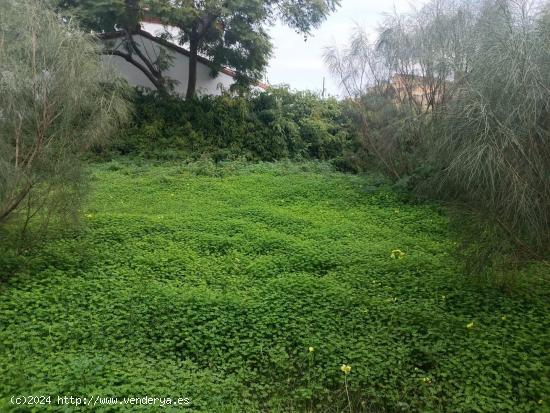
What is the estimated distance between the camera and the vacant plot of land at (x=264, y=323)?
3801 millimetres

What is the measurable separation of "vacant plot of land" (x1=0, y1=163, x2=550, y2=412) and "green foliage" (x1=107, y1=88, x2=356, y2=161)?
6.81 metres

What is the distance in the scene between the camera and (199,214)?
8445mm

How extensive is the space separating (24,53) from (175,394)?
4.09 meters

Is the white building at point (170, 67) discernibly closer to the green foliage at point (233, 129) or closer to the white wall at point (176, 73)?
the white wall at point (176, 73)

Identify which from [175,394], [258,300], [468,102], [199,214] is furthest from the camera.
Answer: [199,214]

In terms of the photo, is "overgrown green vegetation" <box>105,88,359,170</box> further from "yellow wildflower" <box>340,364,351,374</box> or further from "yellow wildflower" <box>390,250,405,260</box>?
"yellow wildflower" <box>340,364,351,374</box>

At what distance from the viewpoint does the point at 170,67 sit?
16656 mm

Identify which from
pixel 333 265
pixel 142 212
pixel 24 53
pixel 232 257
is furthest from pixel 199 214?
pixel 24 53

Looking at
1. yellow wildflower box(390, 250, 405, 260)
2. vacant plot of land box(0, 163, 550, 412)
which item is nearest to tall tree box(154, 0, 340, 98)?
vacant plot of land box(0, 163, 550, 412)

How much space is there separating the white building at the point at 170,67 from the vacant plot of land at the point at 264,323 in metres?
9.53

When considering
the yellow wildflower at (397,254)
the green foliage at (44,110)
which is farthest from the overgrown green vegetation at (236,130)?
the green foliage at (44,110)

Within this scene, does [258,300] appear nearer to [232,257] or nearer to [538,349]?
[232,257]

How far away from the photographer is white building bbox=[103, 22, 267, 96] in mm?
15641

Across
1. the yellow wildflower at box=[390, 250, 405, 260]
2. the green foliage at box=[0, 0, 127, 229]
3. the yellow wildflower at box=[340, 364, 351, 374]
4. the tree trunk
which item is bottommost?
the yellow wildflower at box=[340, 364, 351, 374]
